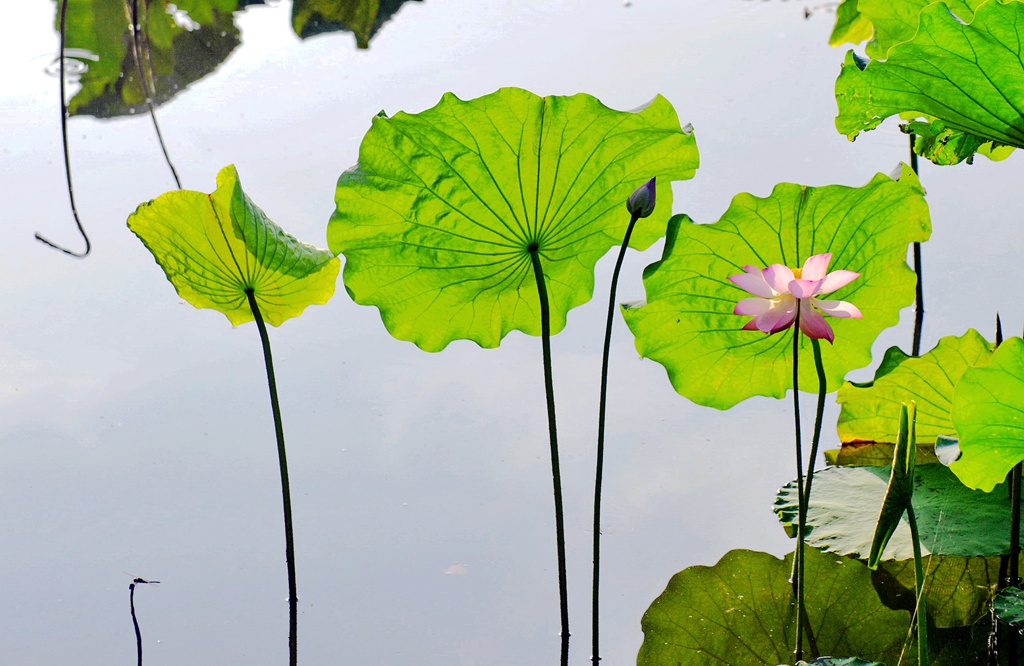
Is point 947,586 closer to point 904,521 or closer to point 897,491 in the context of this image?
point 904,521

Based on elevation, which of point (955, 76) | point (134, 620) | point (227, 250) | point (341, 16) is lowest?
point (134, 620)

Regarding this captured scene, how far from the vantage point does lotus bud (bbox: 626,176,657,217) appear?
811 mm

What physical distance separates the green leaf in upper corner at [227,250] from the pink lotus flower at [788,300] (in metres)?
0.43

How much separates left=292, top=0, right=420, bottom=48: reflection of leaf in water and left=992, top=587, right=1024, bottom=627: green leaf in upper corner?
1930mm

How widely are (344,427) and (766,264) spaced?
22.8 inches

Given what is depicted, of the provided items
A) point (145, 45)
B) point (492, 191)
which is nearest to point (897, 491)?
point (492, 191)

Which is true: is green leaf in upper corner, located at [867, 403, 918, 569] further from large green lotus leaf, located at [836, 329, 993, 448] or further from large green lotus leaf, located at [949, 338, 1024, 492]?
large green lotus leaf, located at [836, 329, 993, 448]

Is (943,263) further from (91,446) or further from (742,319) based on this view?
(91,446)

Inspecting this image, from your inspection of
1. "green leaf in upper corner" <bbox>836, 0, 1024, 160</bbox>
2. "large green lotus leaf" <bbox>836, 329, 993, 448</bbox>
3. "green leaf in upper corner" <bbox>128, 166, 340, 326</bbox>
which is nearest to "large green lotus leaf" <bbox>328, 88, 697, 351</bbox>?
"green leaf in upper corner" <bbox>128, 166, 340, 326</bbox>

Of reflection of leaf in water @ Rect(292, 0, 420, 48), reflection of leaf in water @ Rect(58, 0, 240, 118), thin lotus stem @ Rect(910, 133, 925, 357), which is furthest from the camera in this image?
reflection of leaf in water @ Rect(292, 0, 420, 48)

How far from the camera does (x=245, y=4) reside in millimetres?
2418

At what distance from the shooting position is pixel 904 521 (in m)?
0.92

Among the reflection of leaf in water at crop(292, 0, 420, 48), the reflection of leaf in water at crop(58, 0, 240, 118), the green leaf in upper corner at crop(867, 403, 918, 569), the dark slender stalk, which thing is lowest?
the dark slender stalk

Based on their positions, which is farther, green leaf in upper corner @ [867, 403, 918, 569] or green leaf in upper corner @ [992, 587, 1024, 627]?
green leaf in upper corner @ [992, 587, 1024, 627]
